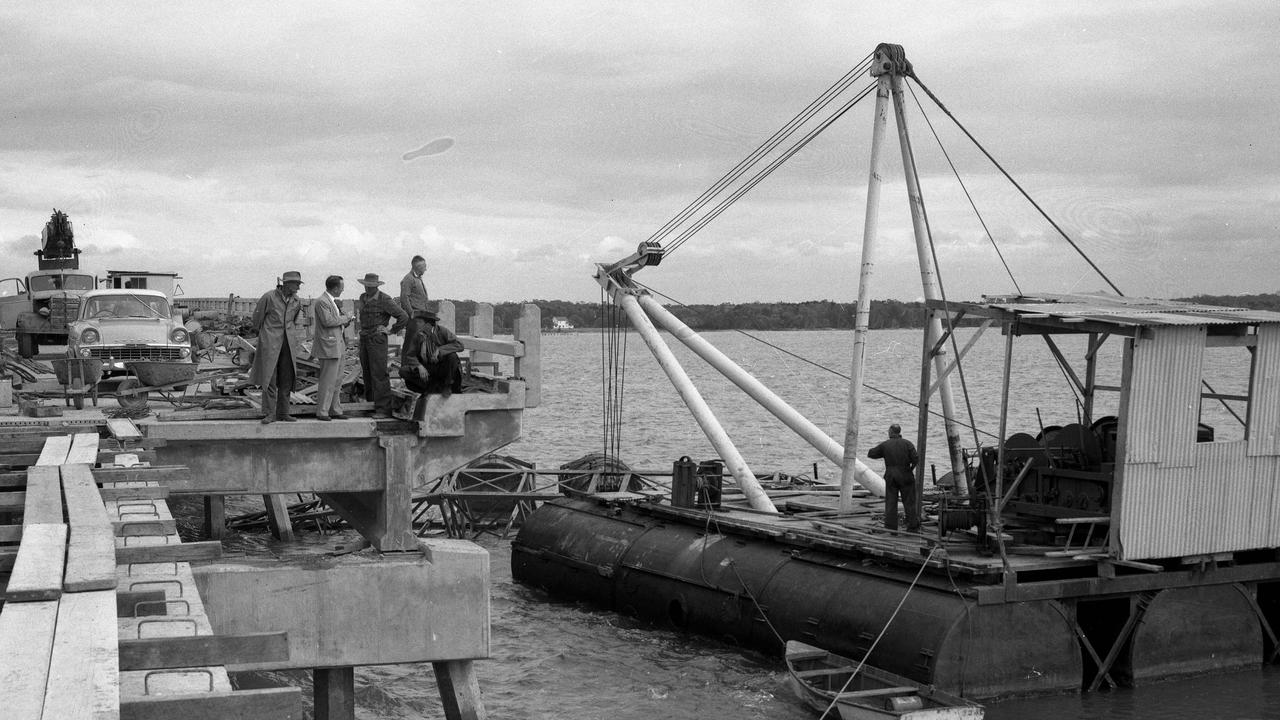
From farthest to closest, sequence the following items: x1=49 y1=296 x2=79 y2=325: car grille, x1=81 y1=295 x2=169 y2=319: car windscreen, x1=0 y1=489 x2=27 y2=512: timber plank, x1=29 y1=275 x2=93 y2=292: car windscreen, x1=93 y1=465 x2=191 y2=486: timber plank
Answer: x1=29 y1=275 x2=93 y2=292: car windscreen
x1=49 y1=296 x2=79 y2=325: car grille
x1=81 y1=295 x2=169 y2=319: car windscreen
x1=93 y1=465 x2=191 y2=486: timber plank
x1=0 y1=489 x2=27 y2=512: timber plank

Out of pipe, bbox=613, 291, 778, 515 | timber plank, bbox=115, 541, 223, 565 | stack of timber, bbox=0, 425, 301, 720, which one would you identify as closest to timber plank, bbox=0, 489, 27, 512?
stack of timber, bbox=0, 425, 301, 720

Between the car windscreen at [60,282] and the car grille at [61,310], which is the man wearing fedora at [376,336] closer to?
the car grille at [61,310]

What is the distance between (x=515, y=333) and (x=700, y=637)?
6.18m

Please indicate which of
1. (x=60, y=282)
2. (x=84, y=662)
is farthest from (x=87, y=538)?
(x=60, y=282)

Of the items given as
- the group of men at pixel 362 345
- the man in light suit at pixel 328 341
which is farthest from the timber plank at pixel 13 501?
the man in light suit at pixel 328 341

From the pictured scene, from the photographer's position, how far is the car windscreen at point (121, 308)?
31.3 m

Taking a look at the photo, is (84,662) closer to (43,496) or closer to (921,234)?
(43,496)

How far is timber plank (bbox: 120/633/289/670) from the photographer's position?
5.66m

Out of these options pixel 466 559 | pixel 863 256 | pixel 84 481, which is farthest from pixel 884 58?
pixel 84 481

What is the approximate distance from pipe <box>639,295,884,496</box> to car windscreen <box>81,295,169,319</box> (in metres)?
12.7

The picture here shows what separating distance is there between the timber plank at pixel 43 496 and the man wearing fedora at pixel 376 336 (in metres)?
7.42

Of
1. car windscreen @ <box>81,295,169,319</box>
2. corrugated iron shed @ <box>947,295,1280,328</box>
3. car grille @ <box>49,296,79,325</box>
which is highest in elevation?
corrugated iron shed @ <box>947,295,1280,328</box>

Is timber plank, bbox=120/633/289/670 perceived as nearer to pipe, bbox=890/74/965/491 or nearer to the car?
pipe, bbox=890/74/965/491

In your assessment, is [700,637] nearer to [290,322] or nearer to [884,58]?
[290,322]
